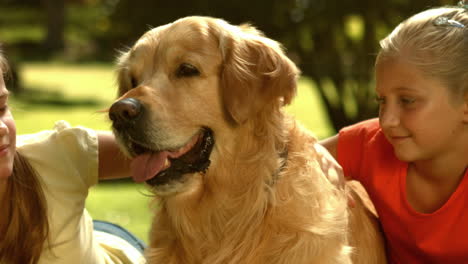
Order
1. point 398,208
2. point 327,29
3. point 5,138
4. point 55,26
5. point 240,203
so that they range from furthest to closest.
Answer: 1. point 55,26
2. point 327,29
3. point 398,208
4. point 240,203
5. point 5,138

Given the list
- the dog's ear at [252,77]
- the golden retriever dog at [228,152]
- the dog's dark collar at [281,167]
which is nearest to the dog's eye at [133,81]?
the golden retriever dog at [228,152]

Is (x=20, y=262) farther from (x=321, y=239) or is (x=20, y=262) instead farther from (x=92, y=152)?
(x=321, y=239)

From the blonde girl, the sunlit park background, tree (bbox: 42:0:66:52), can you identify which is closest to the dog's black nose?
the blonde girl

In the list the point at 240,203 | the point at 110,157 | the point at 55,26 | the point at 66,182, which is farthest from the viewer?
the point at 55,26

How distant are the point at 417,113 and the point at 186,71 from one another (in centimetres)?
104

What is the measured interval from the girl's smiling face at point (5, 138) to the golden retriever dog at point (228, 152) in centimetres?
49

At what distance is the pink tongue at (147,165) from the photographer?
284 cm

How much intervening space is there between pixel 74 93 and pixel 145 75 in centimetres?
1439

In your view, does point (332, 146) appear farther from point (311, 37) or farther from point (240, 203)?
point (311, 37)

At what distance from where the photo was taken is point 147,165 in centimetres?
288

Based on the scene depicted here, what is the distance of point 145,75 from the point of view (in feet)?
9.80

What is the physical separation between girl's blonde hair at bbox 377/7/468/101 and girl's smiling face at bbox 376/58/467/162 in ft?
0.11

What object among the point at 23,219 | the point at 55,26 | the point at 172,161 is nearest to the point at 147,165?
the point at 172,161

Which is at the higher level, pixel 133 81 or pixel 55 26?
pixel 133 81
